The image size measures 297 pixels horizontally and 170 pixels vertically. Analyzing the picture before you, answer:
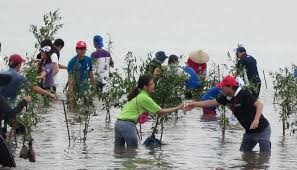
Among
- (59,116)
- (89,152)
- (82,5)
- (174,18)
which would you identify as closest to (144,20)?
(174,18)

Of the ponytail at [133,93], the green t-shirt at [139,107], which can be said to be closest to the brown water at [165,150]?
the green t-shirt at [139,107]

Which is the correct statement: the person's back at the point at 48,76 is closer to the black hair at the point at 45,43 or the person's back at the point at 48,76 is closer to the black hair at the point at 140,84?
the black hair at the point at 45,43

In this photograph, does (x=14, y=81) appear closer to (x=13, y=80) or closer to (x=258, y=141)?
(x=13, y=80)

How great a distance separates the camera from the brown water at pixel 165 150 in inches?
539

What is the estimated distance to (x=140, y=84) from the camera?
47.7ft

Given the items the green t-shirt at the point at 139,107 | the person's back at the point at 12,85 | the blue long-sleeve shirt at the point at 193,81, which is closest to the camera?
the person's back at the point at 12,85

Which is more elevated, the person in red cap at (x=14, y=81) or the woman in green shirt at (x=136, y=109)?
the person in red cap at (x=14, y=81)

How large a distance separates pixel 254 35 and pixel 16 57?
39581mm

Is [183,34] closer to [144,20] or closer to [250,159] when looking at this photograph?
[144,20]

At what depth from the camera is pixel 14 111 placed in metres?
12.6

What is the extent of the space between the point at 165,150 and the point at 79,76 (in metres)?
3.74

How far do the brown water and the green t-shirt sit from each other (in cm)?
53

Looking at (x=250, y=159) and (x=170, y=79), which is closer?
(x=250, y=159)

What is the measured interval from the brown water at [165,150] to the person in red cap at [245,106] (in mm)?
369
